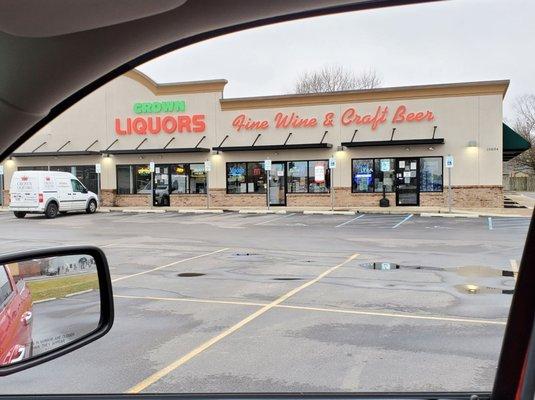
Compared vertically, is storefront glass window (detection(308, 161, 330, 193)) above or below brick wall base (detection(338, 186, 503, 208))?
above

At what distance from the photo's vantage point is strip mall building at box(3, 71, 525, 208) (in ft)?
85.4

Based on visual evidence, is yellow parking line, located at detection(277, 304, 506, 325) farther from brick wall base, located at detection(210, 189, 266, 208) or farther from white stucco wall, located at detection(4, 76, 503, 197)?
brick wall base, located at detection(210, 189, 266, 208)

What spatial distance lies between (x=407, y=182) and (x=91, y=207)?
16.4m

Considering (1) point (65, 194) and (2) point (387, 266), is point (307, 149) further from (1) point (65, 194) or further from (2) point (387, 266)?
(2) point (387, 266)

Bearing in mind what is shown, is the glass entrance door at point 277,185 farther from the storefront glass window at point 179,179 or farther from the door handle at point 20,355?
the door handle at point 20,355

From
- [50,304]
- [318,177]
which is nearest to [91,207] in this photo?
[318,177]

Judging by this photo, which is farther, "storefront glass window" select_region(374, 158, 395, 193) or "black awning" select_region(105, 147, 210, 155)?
"black awning" select_region(105, 147, 210, 155)

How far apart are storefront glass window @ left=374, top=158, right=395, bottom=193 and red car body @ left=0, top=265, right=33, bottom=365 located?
87.8ft

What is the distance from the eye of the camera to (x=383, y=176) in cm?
2797

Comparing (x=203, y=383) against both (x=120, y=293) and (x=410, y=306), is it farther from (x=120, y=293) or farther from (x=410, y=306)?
(x=120, y=293)

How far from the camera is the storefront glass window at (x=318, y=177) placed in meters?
28.6

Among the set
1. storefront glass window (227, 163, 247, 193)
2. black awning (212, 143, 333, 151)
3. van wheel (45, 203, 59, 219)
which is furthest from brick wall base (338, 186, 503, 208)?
van wheel (45, 203, 59, 219)

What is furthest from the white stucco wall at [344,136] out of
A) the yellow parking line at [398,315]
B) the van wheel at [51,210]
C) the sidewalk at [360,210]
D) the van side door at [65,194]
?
the yellow parking line at [398,315]

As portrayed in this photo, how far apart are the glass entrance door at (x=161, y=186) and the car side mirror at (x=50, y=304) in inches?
1169
